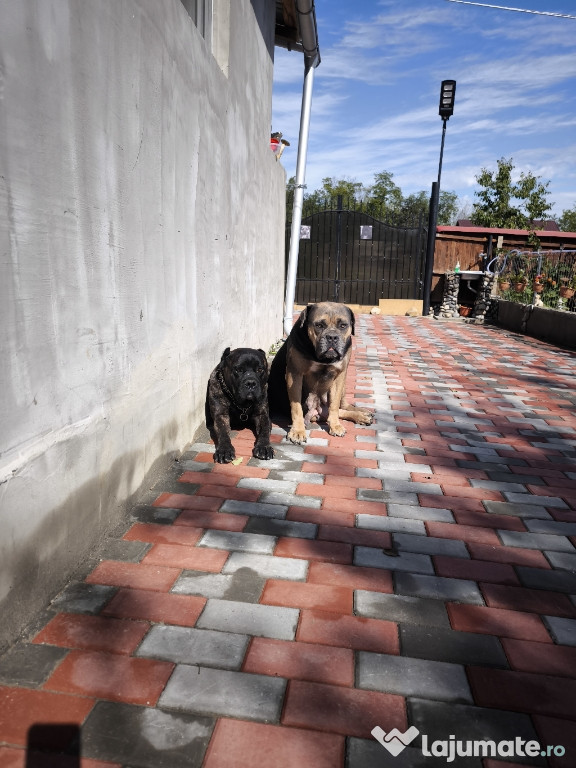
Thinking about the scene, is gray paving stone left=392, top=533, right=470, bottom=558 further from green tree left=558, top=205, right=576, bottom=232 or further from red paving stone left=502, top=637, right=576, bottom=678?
green tree left=558, top=205, right=576, bottom=232

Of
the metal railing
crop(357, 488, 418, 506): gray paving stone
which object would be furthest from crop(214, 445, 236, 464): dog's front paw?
the metal railing

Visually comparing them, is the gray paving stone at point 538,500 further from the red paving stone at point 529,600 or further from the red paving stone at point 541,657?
the red paving stone at point 541,657

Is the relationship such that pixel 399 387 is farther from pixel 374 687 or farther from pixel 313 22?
pixel 313 22

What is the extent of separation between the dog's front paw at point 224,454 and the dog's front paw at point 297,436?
1.97 feet

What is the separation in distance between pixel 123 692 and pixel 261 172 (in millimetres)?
5984

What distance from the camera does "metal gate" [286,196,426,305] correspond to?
1526 cm

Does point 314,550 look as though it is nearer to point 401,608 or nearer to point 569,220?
point 401,608

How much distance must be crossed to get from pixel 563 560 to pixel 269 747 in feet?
5.77

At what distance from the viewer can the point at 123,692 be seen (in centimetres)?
158

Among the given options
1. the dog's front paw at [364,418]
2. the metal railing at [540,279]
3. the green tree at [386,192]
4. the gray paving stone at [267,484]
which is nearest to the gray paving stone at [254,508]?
the gray paving stone at [267,484]

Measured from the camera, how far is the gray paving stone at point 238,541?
7.96ft

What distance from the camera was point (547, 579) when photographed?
2277mm

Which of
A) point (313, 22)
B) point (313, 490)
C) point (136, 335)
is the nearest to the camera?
point (136, 335)

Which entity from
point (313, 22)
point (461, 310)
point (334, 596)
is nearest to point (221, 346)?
point (334, 596)
